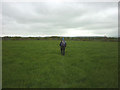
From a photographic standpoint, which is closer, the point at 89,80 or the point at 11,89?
the point at 11,89

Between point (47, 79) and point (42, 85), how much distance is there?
711mm

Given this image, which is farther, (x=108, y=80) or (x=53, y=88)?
(x=108, y=80)

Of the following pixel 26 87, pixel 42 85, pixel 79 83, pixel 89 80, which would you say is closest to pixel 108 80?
pixel 89 80

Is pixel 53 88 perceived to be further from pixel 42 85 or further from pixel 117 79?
pixel 117 79

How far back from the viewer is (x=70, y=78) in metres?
6.09

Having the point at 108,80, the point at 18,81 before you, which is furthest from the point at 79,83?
the point at 18,81

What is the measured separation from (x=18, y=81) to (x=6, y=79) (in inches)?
39.3

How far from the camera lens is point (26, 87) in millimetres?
5086

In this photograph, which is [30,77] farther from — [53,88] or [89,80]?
A: [89,80]

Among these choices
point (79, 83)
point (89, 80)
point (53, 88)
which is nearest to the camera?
point (53, 88)

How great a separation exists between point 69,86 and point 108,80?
2.65m

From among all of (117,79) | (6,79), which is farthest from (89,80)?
(6,79)

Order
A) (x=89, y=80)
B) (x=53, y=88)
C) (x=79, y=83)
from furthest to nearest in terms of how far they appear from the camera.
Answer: (x=89, y=80) < (x=79, y=83) < (x=53, y=88)

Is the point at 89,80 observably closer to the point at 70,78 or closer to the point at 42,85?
the point at 70,78
